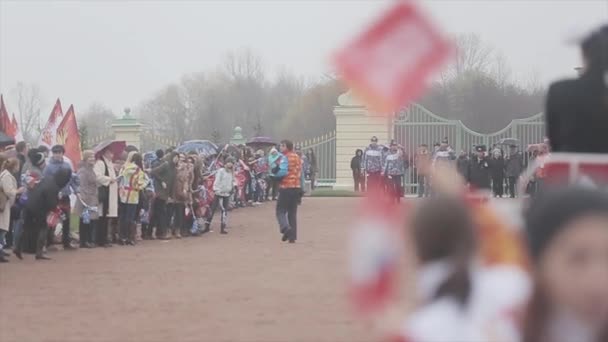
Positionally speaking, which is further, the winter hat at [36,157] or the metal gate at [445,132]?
the metal gate at [445,132]

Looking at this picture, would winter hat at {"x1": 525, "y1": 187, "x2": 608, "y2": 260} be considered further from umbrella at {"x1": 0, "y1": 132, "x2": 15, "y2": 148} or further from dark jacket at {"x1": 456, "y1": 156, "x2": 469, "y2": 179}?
dark jacket at {"x1": 456, "y1": 156, "x2": 469, "y2": 179}

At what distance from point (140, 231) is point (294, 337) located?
37.7ft

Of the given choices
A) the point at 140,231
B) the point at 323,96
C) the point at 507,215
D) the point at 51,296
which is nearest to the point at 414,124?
the point at 140,231

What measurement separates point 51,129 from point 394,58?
19.8 meters

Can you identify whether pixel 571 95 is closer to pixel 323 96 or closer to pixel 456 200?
pixel 456 200

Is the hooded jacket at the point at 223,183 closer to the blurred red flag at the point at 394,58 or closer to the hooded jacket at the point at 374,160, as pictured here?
the hooded jacket at the point at 374,160

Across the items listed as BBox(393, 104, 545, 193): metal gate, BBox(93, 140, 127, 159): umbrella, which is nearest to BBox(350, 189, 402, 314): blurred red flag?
BBox(93, 140, 127, 159): umbrella

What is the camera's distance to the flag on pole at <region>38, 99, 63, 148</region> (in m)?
21.6

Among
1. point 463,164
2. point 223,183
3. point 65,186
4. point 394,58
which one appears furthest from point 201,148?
point 394,58

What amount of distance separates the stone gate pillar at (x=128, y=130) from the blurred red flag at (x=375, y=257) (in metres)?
33.2

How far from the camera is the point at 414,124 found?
34.6m

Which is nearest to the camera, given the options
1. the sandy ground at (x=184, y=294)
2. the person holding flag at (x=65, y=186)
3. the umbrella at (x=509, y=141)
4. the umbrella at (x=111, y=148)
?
the sandy ground at (x=184, y=294)

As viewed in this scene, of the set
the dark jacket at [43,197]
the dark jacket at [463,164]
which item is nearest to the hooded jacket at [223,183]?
the dark jacket at [43,197]

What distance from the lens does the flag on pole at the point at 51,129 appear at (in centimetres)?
2161
